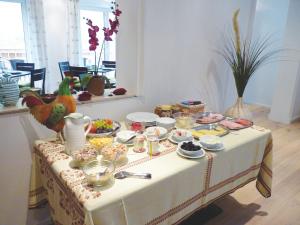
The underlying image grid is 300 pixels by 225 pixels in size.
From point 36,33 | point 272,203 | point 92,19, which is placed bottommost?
point 272,203

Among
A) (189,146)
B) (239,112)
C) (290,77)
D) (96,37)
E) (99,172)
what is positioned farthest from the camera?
(290,77)

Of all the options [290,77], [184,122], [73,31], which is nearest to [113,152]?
[184,122]

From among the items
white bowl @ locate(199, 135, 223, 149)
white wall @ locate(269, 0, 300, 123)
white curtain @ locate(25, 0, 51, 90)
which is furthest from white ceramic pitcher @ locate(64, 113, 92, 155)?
white curtain @ locate(25, 0, 51, 90)

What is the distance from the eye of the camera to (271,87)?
464 centimetres

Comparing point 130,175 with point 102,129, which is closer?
point 130,175

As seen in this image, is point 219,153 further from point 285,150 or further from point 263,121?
point 263,121

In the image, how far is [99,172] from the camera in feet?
3.16

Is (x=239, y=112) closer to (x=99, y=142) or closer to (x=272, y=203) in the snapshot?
(x=272, y=203)

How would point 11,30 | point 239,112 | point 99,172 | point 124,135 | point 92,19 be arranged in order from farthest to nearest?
point 92,19 → point 11,30 → point 239,112 → point 124,135 → point 99,172

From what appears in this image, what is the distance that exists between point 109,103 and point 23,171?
697 millimetres

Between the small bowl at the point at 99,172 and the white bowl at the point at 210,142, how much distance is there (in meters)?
0.54

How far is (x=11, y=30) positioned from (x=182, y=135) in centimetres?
472

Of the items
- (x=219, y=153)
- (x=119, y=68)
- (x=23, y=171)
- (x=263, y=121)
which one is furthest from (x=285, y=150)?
(x=23, y=171)

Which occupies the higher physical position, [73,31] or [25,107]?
[73,31]
